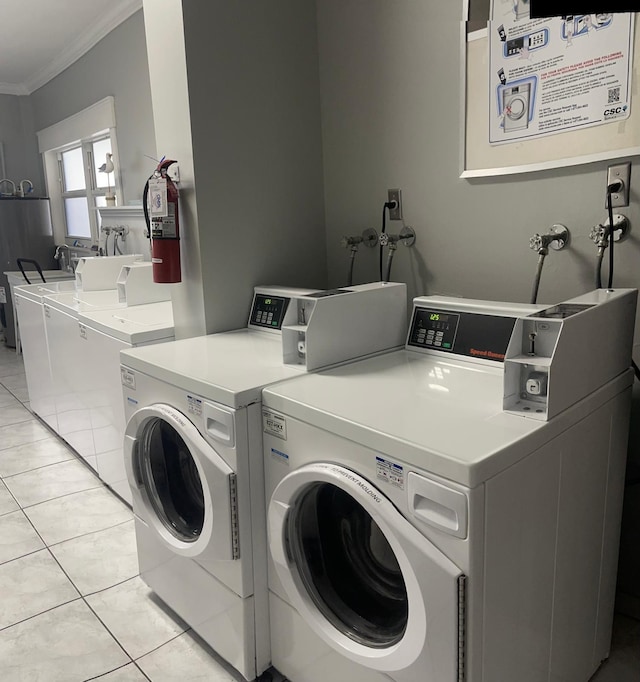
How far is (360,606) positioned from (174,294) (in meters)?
1.39

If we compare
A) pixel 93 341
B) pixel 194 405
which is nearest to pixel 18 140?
pixel 93 341

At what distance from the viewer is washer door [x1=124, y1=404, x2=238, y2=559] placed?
1.62 metres

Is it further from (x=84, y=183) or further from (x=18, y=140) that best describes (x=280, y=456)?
(x=18, y=140)

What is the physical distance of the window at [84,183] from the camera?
5.07 metres

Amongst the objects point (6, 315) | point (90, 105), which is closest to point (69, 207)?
point (6, 315)

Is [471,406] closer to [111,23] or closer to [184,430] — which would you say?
[184,430]

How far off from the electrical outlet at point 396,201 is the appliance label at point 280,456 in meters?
1.18

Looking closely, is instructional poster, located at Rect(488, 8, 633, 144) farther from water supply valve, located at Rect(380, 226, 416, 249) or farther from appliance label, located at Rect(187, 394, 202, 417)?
appliance label, located at Rect(187, 394, 202, 417)

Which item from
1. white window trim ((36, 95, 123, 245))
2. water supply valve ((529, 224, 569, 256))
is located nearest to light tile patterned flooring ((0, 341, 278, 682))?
water supply valve ((529, 224, 569, 256))

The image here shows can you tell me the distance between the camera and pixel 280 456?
4.69 feet

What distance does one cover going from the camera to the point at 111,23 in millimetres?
4004

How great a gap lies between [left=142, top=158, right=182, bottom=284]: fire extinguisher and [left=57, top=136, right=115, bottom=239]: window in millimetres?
2778

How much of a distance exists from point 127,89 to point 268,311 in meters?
2.59

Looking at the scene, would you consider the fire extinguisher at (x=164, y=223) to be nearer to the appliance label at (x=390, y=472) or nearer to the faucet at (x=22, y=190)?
the appliance label at (x=390, y=472)
